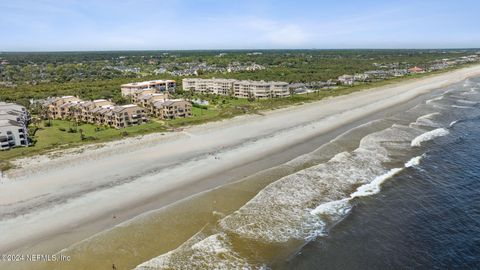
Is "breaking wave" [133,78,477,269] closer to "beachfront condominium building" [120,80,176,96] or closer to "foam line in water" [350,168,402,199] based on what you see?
"foam line in water" [350,168,402,199]

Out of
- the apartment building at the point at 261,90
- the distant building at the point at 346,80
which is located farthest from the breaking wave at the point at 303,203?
the distant building at the point at 346,80

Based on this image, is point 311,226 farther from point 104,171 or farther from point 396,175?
point 104,171

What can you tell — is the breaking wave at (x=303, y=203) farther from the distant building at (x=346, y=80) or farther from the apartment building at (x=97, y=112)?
the distant building at (x=346, y=80)

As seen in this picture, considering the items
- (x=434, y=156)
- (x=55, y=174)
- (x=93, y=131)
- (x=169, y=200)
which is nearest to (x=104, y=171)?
(x=55, y=174)

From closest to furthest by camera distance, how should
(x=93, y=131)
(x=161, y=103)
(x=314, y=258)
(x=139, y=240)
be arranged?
1. (x=314, y=258)
2. (x=139, y=240)
3. (x=93, y=131)
4. (x=161, y=103)

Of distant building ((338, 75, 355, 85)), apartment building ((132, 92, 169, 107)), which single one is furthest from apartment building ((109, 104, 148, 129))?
distant building ((338, 75, 355, 85))

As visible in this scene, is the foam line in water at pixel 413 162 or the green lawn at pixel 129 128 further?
the green lawn at pixel 129 128

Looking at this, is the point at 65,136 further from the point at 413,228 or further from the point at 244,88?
the point at 244,88
